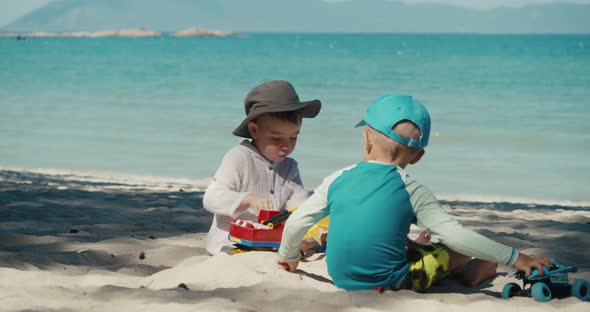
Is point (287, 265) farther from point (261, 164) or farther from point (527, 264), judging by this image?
point (527, 264)

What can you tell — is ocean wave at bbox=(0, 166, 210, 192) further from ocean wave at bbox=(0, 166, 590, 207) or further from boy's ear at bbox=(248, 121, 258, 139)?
boy's ear at bbox=(248, 121, 258, 139)

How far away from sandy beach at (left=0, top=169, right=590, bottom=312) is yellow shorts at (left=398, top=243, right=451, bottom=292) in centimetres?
8

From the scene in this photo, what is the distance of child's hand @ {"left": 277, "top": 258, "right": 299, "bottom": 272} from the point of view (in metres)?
3.49

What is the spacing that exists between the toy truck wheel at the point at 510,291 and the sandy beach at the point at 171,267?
0.07 metres

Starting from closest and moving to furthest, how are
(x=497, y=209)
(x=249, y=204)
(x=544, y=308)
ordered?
(x=544, y=308) → (x=249, y=204) → (x=497, y=209)

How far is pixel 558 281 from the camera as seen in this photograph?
3178 millimetres

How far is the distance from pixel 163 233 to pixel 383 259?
7.07 feet

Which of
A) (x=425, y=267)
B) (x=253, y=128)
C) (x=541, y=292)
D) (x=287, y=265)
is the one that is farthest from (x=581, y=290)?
(x=253, y=128)

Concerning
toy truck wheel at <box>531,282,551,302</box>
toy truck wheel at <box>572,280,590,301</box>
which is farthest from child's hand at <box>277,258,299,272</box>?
toy truck wheel at <box>572,280,590,301</box>

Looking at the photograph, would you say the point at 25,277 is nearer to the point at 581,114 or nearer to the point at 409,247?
the point at 409,247

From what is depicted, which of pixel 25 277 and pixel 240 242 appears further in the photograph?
pixel 240 242

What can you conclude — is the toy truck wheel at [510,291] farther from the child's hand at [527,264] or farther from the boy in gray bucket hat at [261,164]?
the boy in gray bucket hat at [261,164]

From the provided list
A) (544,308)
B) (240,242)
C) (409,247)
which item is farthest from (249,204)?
(544,308)

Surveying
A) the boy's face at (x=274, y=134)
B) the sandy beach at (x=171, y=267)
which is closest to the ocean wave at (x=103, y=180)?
the sandy beach at (x=171, y=267)
